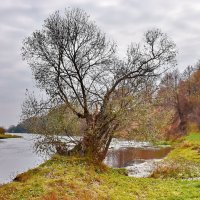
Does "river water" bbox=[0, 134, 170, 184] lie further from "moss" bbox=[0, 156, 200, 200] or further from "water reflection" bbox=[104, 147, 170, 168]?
"moss" bbox=[0, 156, 200, 200]

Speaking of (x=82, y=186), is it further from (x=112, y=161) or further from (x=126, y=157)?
(x=126, y=157)

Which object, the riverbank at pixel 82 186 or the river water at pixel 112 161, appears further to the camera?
the river water at pixel 112 161

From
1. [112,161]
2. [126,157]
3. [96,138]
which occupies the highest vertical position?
[96,138]

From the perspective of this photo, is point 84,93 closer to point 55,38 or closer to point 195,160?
point 55,38

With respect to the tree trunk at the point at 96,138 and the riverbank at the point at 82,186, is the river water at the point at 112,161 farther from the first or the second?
the riverbank at the point at 82,186

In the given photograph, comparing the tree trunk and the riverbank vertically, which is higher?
the tree trunk

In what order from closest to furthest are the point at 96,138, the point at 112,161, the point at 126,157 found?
the point at 96,138
the point at 112,161
the point at 126,157

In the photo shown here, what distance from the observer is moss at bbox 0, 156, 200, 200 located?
659 inches

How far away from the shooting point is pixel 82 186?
1855 centimetres

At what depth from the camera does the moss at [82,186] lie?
55.0 feet

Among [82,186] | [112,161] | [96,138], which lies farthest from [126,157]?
[82,186]

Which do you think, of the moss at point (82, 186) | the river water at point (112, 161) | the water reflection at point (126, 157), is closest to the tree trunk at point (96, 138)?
the river water at point (112, 161)

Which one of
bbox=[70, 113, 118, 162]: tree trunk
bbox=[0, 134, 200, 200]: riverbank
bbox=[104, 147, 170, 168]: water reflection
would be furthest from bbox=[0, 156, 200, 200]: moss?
bbox=[104, 147, 170, 168]: water reflection

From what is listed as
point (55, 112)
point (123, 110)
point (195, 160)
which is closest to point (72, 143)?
point (55, 112)
